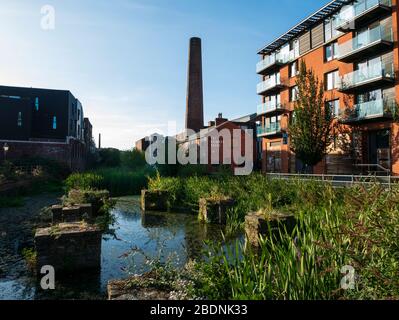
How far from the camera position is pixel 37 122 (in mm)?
32281

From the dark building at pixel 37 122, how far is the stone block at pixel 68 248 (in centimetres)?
2716

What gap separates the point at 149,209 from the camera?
1168cm

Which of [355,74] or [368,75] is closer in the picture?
[368,75]

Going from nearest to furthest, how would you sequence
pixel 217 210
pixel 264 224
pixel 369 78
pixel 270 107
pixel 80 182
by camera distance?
pixel 264 224
pixel 217 210
pixel 80 182
pixel 369 78
pixel 270 107

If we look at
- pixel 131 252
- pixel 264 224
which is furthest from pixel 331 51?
pixel 131 252

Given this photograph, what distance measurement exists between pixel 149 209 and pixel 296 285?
31.2 ft

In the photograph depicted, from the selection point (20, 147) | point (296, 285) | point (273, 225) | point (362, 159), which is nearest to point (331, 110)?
point (362, 159)

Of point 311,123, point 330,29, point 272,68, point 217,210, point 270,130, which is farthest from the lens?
point 272,68

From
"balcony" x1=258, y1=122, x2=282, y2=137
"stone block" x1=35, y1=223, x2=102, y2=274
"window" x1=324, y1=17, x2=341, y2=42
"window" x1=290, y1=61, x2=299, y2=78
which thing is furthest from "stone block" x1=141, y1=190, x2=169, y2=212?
"window" x1=290, y1=61, x2=299, y2=78

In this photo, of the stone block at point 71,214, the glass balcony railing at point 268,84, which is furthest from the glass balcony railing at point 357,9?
the stone block at point 71,214

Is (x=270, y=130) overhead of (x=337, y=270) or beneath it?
overhead

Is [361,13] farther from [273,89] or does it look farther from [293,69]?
[273,89]

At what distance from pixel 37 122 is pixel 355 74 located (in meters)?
31.6

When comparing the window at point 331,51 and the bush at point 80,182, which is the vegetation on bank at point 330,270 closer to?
the bush at point 80,182
